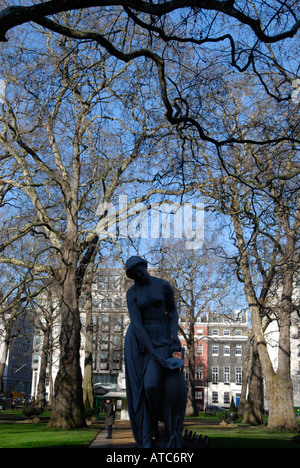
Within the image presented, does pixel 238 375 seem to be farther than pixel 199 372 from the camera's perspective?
Yes

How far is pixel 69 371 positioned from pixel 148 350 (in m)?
11.5

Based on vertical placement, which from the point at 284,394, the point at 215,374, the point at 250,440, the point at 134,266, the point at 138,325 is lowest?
the point at 250,440

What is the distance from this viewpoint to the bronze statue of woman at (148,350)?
6758 mm

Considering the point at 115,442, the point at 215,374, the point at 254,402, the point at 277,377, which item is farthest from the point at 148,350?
the point at 215,374

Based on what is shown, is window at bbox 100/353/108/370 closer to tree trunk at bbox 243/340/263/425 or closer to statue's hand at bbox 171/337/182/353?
tree trunk at bbox 243/340/263/425

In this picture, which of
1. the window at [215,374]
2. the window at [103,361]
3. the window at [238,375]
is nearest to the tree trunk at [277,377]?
the window at [215,374]

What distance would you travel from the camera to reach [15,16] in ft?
22.0

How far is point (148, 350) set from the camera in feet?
22.5

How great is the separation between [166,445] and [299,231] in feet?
55.3

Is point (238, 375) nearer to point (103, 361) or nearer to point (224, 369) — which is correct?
point (224, 369)

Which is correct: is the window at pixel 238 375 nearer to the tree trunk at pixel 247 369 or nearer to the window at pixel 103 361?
the window at pixel 103 361

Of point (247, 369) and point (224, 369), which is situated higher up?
point (224, 369)
